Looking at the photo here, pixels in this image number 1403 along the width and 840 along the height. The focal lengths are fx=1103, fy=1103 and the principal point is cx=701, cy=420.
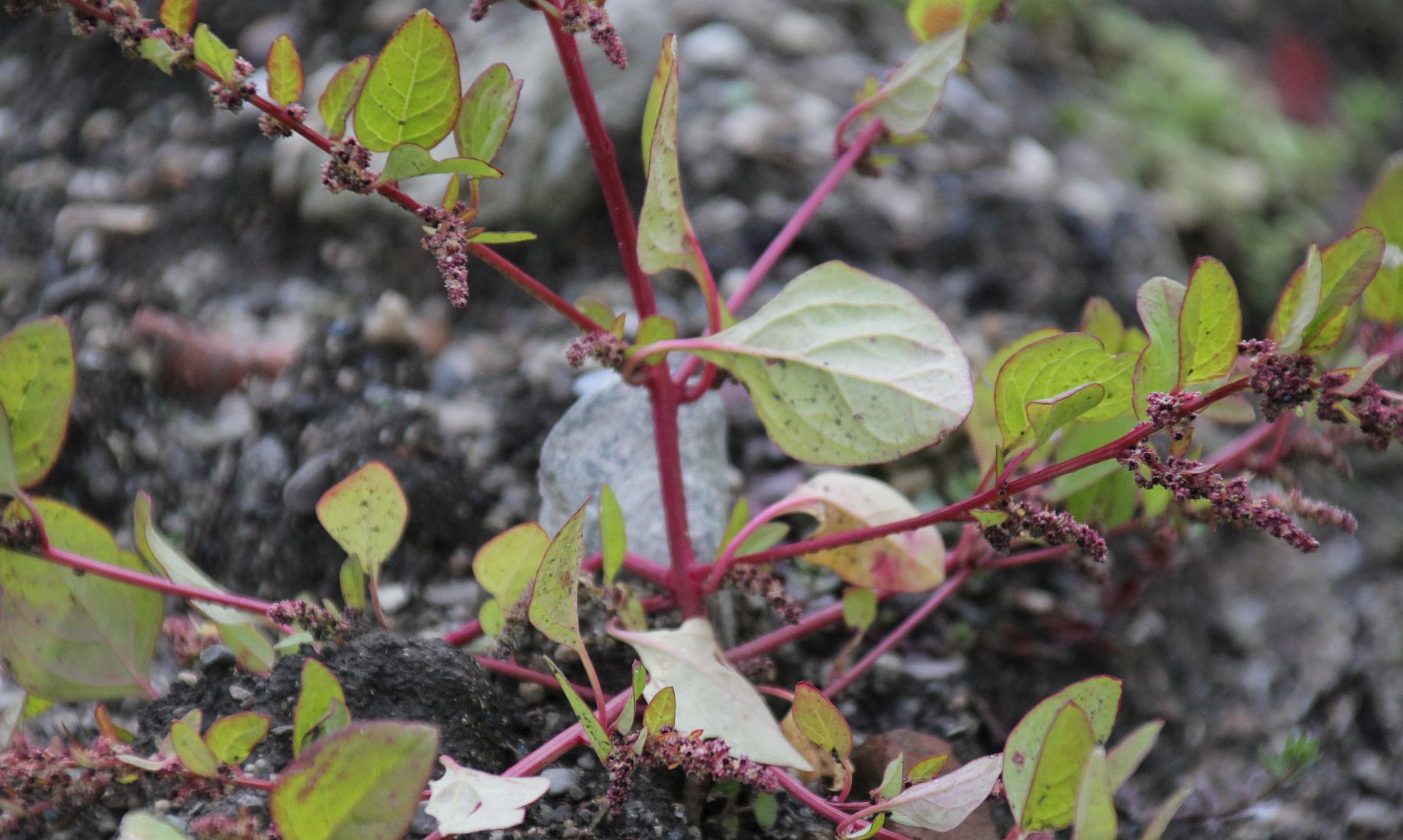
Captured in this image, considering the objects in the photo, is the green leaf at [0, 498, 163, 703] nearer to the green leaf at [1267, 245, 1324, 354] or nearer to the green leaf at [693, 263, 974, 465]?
the green leaf at [693, 263, 974, 465]

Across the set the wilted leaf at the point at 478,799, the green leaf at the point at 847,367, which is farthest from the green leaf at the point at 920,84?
the wilted leaf at the point at 478,799

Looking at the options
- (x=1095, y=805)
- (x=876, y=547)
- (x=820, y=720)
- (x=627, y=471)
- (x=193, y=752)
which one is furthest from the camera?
(x=627, y=471)

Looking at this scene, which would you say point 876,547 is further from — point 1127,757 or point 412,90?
point 412,90

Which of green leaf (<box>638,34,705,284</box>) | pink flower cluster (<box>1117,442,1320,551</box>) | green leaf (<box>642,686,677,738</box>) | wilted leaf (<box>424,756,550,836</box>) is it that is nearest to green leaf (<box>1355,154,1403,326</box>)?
pink flower cluster (<box>1117,442,1320,551</box>)

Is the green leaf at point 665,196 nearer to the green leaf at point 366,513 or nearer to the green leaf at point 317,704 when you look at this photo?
the green leaf at point 366,513

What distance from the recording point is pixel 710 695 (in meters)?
0.92

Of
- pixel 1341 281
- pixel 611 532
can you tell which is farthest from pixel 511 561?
pixel 1341 281

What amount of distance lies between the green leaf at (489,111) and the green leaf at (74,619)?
0.49 metres

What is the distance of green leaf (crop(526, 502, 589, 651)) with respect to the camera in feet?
2.80

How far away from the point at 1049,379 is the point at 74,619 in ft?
2.91

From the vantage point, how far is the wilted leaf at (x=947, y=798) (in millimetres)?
843

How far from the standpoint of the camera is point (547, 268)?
1.82 metres

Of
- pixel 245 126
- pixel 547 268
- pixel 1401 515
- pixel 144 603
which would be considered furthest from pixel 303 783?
pixel 1401 515

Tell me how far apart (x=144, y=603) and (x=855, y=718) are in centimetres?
78
